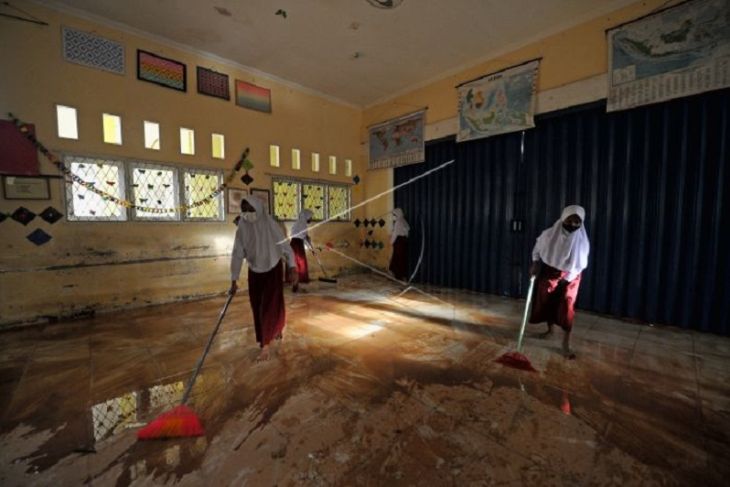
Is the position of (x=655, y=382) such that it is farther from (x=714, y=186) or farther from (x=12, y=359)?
(x=12, y=359)

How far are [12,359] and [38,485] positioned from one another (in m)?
2.20

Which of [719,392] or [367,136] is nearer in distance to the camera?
[719,392]

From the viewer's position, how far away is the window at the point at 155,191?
15.2 feet

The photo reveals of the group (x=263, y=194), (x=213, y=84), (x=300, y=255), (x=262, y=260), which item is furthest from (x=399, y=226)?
(x=213, y=84)

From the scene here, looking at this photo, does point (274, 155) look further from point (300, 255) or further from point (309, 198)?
point (300, 255)

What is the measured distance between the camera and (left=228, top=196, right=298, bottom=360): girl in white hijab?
9.68ft

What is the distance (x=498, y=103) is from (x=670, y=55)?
1.99 meters

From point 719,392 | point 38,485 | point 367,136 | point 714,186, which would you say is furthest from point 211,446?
point 367,136

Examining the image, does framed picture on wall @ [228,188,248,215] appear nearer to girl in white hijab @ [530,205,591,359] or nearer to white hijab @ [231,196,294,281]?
white hijab @ [231,196,294,281]

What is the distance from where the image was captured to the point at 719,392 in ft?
7.53

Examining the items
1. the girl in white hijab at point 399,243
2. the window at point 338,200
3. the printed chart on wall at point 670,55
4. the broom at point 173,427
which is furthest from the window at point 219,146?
the printed chart on wall at point 670,55

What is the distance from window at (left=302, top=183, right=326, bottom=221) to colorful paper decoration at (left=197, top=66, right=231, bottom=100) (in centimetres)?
216

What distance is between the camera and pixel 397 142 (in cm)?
677

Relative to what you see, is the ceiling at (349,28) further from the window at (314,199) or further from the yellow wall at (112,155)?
the window at (314,199)
